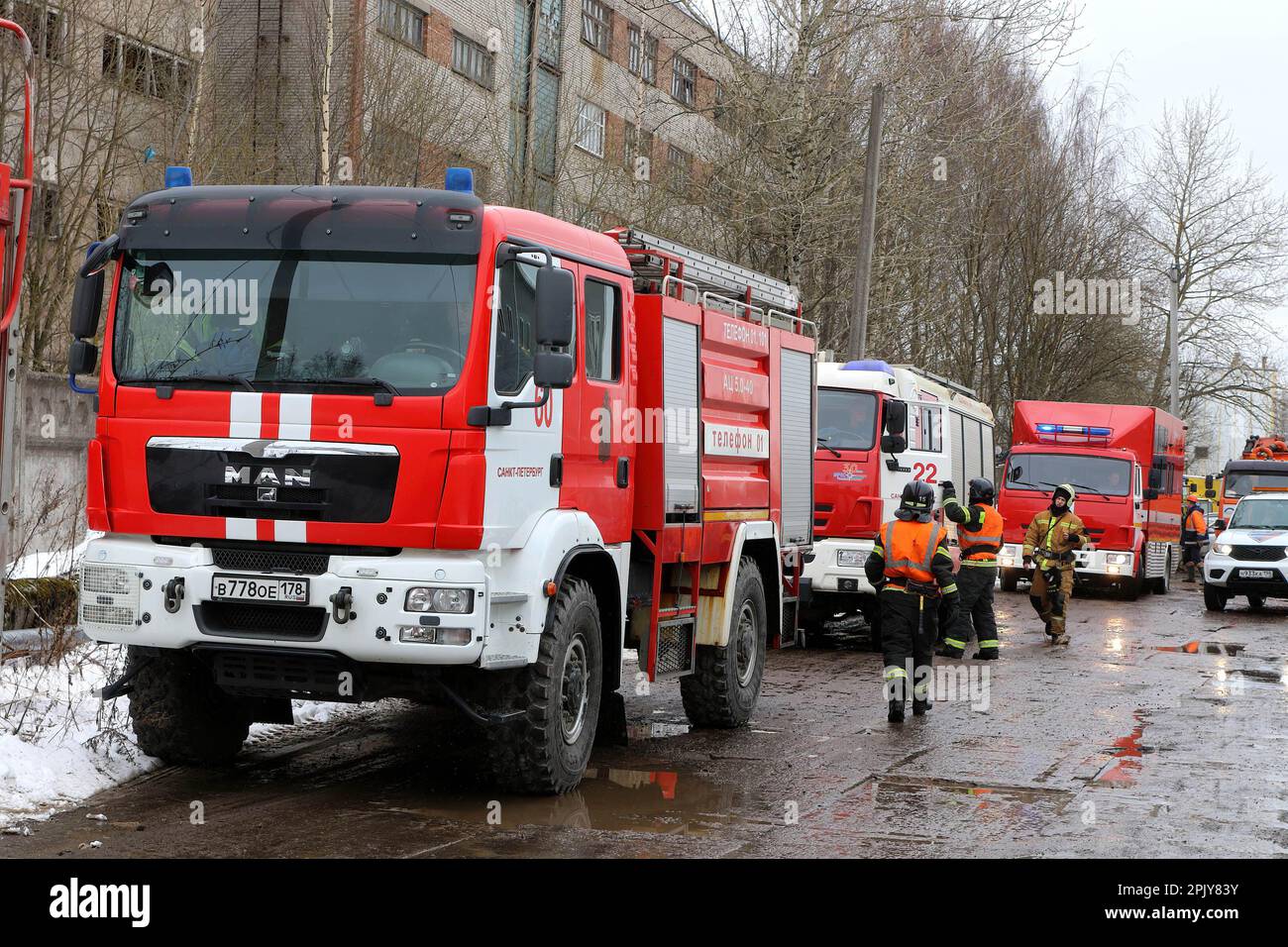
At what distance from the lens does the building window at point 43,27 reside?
16.6 m

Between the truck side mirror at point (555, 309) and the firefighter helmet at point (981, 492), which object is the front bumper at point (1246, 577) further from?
the truck side mirror at point (555, 309)

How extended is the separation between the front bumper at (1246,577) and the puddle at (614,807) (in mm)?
16362

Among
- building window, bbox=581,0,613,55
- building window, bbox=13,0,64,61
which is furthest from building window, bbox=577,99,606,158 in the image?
building window, bbox=13,0,64,61

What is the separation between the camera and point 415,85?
2333 cm

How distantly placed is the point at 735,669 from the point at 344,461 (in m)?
4.17

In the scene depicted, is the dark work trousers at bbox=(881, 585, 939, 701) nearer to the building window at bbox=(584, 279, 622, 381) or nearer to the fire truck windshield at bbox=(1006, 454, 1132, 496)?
the building window at bbox=(584, 279, 622, 381)

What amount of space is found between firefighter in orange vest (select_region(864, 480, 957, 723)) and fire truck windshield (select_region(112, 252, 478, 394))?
481 cm

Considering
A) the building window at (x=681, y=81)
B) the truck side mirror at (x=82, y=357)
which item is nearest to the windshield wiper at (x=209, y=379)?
the truck side mirror at (x=82, y=357)

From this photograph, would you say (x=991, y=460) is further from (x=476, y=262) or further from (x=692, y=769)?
(x=476, y=262)

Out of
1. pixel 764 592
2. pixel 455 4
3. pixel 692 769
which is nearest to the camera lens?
pixel 692 769

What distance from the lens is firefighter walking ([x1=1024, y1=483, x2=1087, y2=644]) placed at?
1730 cm

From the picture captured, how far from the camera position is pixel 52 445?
15.5 m
